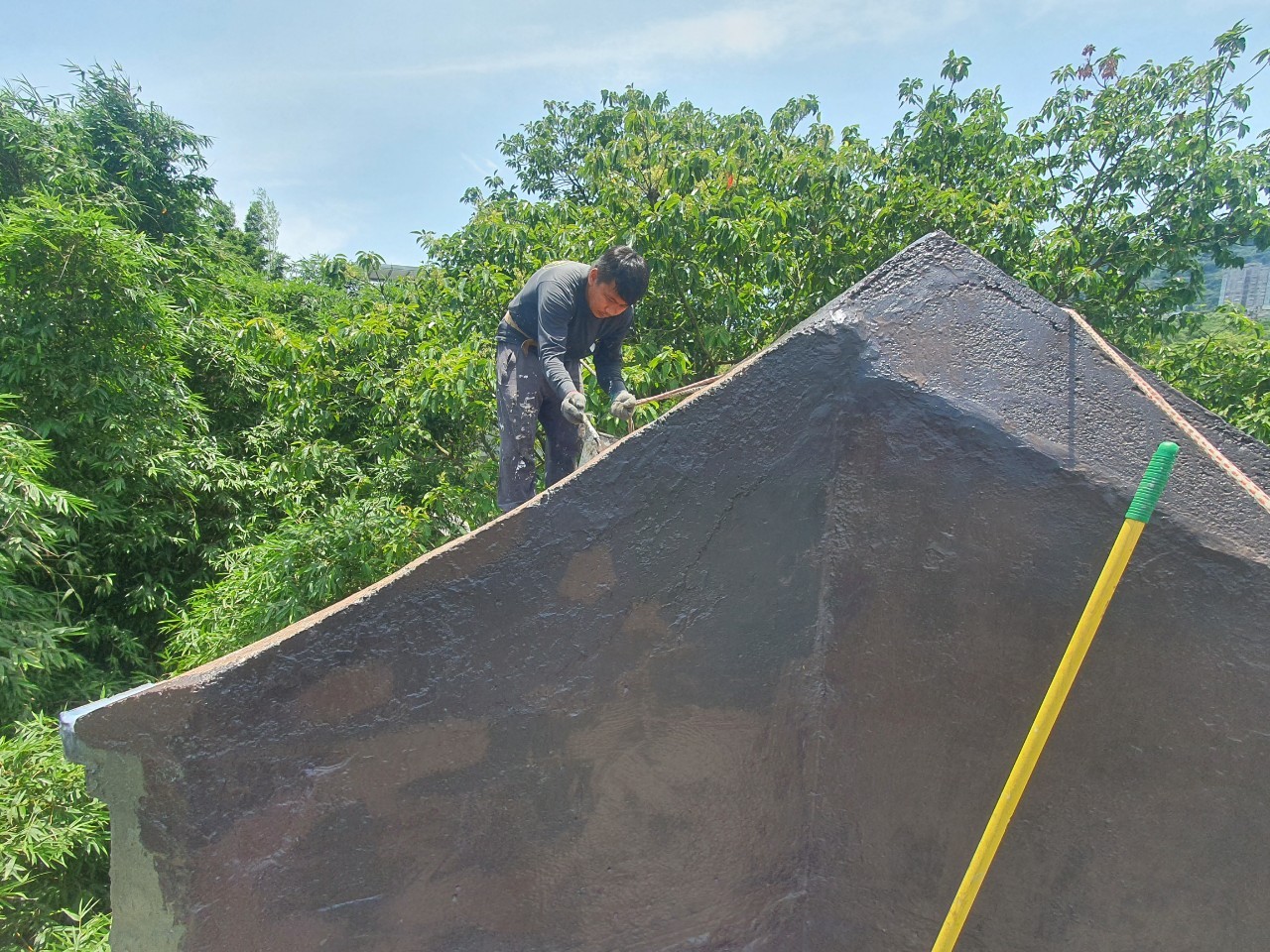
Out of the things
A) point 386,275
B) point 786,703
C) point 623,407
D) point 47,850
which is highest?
point 386,275

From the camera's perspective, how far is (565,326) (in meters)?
2.85

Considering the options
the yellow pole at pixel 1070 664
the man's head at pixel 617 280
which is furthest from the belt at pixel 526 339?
the yellow pole at pixel 1070 664

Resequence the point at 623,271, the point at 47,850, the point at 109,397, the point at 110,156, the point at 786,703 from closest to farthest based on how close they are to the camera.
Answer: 1. the point at 786,703
2. the point at 623,271
3. the point at 47,850
4. the point at 109,397
5. the point at 110,156

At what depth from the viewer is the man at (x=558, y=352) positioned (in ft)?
9.12

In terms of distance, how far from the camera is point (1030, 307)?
1.75 metres

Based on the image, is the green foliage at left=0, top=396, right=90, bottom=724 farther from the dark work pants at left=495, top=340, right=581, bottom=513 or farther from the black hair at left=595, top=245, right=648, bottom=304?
the black hair at left=595, top=245, right=648, bottom=304

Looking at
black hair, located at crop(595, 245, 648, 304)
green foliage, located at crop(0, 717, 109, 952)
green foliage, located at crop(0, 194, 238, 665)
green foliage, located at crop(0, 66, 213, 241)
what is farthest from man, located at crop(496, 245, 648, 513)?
green foliage, located at crop(0, 66, 213, 241)

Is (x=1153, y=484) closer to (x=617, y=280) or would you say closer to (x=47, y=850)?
(x=617, y=280)

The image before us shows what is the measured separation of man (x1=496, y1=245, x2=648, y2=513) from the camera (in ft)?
9.12

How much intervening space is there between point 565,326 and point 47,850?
3.24 m

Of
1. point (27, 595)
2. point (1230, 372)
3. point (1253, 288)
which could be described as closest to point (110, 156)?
point (27, 595)

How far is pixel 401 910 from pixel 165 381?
5398 mm

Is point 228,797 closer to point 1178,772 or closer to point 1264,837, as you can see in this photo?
point 1178,772

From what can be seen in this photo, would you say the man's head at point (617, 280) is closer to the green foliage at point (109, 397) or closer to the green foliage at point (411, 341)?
the green foliage at point (411, 341)
